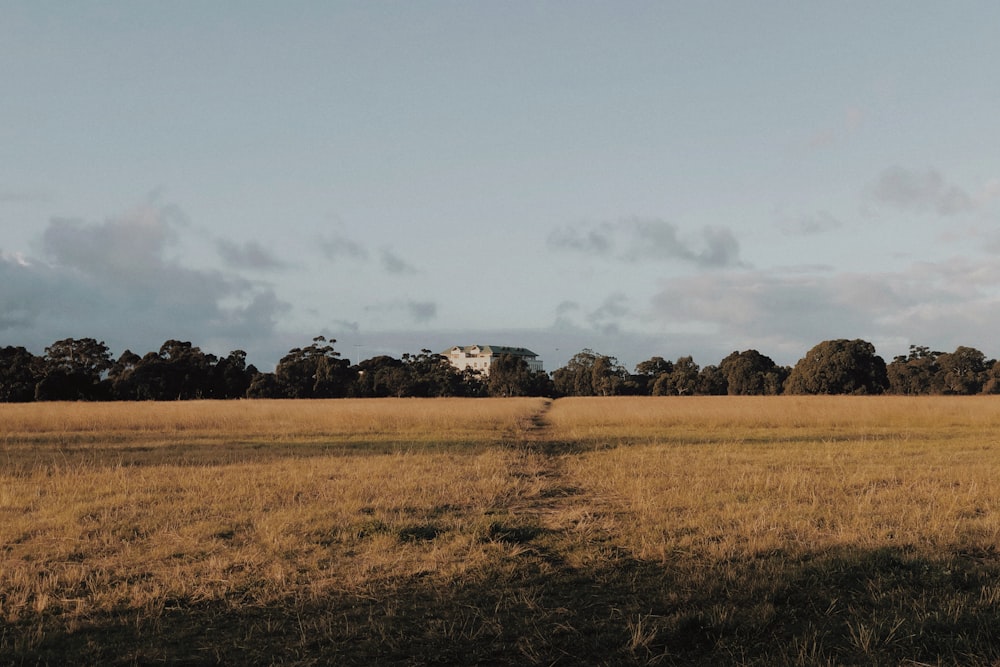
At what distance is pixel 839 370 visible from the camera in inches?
3145

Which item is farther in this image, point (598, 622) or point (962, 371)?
point (962, 371)

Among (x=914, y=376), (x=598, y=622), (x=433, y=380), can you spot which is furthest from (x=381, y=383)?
(x=598, y=622)

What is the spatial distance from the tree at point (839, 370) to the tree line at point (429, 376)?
0.38 feet

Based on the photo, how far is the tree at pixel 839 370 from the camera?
3157 inches

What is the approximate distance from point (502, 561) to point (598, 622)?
204 centimetres

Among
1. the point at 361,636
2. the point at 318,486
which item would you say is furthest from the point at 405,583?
the point at 318,486

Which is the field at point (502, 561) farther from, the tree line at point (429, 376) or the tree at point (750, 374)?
the tree at point (750, 374)

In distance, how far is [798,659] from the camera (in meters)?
5.02

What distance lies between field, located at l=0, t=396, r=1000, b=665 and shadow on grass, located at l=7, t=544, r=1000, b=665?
0.03m

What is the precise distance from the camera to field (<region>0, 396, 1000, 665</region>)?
17.8 ft

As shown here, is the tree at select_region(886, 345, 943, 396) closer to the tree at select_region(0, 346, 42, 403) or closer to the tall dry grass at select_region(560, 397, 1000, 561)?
the tall dry grass at select_region(560, 397, 1000, 561)

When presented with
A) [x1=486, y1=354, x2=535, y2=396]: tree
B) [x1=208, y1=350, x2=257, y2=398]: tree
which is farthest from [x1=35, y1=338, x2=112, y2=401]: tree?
[x1=486, y1=354, x2=535, y2=396]: tree

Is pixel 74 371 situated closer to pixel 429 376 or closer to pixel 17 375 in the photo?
pixel 17 375

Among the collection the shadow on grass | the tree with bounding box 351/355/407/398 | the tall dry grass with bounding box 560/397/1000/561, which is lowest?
the shadow on grass
